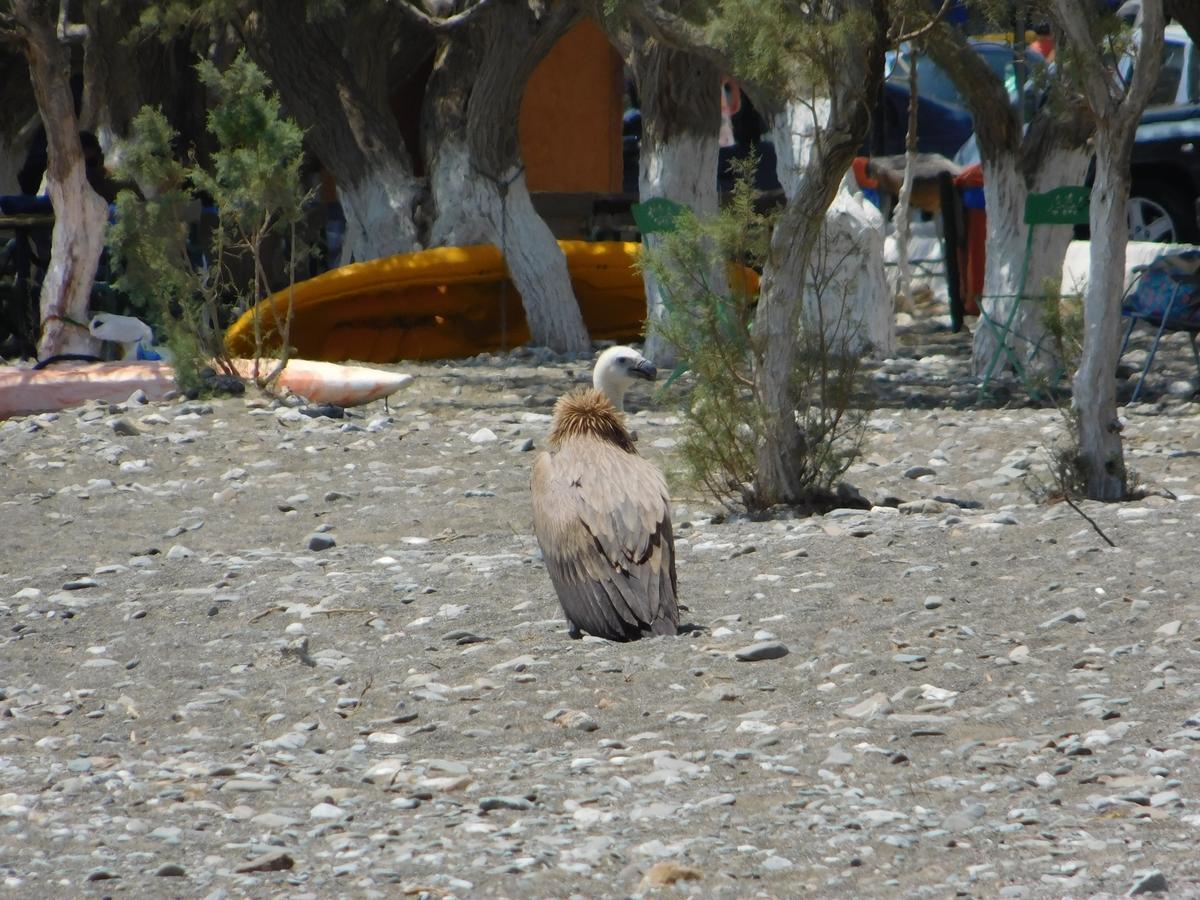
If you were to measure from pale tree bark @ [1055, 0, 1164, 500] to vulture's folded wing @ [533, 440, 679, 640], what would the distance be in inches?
108

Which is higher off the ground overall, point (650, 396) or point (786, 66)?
point (786, 66)

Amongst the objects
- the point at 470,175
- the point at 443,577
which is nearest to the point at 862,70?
the point at 443,577

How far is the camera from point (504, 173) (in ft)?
56.2

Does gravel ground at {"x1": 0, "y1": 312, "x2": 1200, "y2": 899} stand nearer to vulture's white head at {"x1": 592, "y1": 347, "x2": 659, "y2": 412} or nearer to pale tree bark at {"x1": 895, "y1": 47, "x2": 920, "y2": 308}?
vulture's white head at {"x1": 592, "y1": 347, "x2": 659, "y2": 412}

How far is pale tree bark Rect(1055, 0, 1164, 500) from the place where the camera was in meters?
8.02

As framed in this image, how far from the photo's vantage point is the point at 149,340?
578 inches

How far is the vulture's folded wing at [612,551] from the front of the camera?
614cm

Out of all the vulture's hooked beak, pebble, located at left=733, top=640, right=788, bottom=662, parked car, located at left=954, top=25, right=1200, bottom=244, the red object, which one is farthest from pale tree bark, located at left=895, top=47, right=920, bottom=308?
pebble, located at left=733, top=640, right=788, bottom=662

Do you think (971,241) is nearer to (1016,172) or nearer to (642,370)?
(1016,172)

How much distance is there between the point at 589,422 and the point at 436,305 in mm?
10019

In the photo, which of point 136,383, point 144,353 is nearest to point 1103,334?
point 136,383

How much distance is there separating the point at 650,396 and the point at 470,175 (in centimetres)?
468

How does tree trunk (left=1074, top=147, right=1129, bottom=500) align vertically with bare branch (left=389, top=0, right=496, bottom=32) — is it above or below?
below

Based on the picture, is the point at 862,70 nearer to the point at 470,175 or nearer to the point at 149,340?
the point at 149,340
